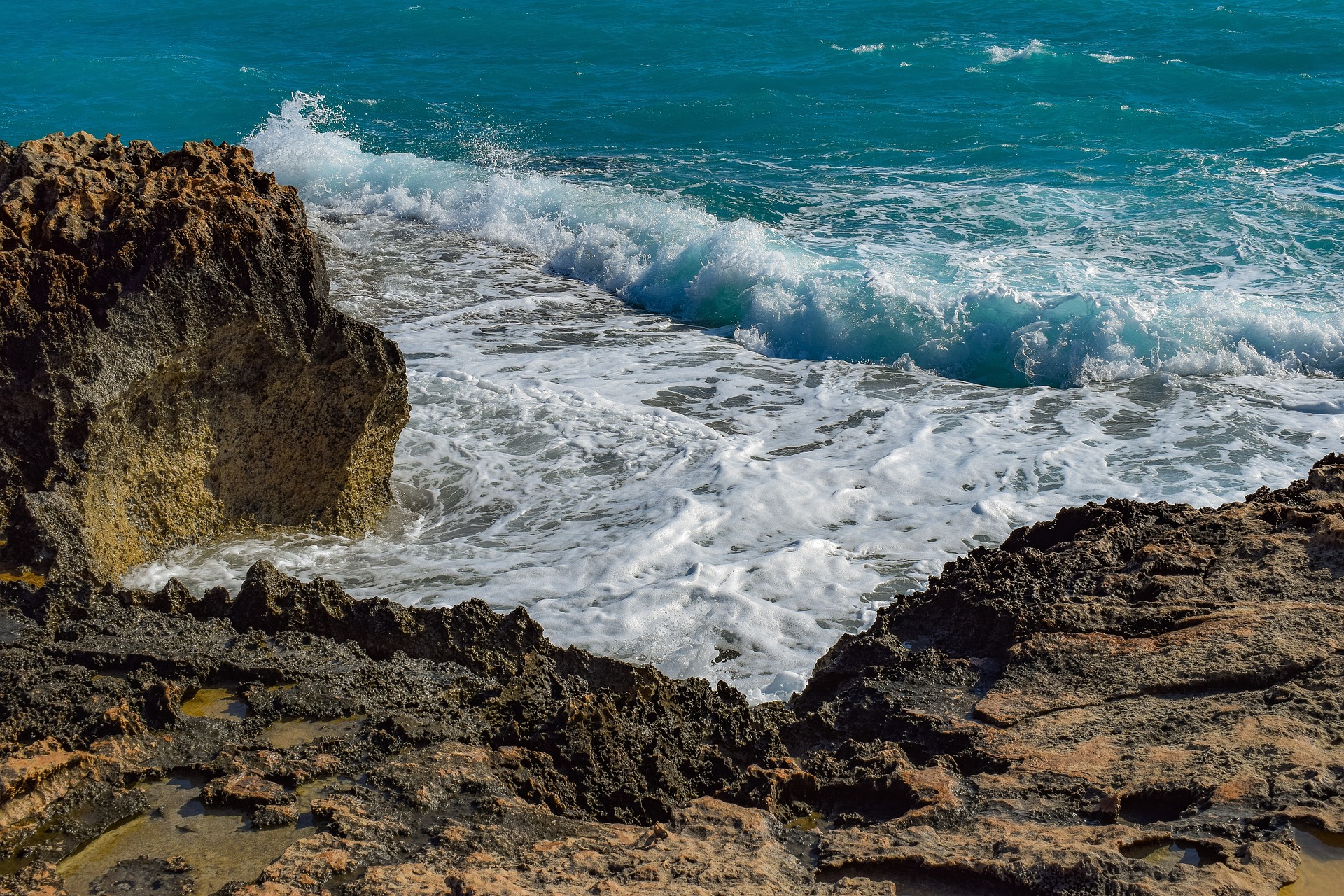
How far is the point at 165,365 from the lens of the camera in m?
4.13

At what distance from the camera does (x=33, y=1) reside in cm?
2338

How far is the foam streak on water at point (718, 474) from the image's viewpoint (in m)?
4.36

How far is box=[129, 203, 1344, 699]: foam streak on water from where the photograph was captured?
4363 millimetres

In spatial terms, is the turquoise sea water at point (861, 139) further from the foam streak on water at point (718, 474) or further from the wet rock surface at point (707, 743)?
the wet rock surface at point (707, 743)

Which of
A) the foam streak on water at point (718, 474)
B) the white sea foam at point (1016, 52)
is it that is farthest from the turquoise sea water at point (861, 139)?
the foam streak on water at point (718, 474)

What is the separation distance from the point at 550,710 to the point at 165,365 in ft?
7.89

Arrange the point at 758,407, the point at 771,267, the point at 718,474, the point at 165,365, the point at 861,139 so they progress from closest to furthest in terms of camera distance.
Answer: the point at 165,365, the point at 718,474, the point at 758,407, the point at 771,267, the point at 861,139

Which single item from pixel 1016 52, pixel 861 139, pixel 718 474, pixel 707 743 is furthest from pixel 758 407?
pixel 1016 52

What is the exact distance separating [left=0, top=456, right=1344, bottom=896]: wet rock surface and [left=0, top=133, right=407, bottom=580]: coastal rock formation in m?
0.83

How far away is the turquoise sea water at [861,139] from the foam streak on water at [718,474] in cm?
89

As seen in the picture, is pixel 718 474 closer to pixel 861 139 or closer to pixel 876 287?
→ pixel 876 287

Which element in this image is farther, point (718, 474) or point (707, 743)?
point (718, 474)

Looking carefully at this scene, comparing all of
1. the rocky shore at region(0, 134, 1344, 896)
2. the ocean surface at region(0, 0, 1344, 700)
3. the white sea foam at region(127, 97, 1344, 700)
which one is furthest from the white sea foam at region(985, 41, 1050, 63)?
the rocky shore at region(0, 134, 1344, 896)

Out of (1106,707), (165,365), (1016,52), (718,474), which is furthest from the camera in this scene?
(1016,52)
